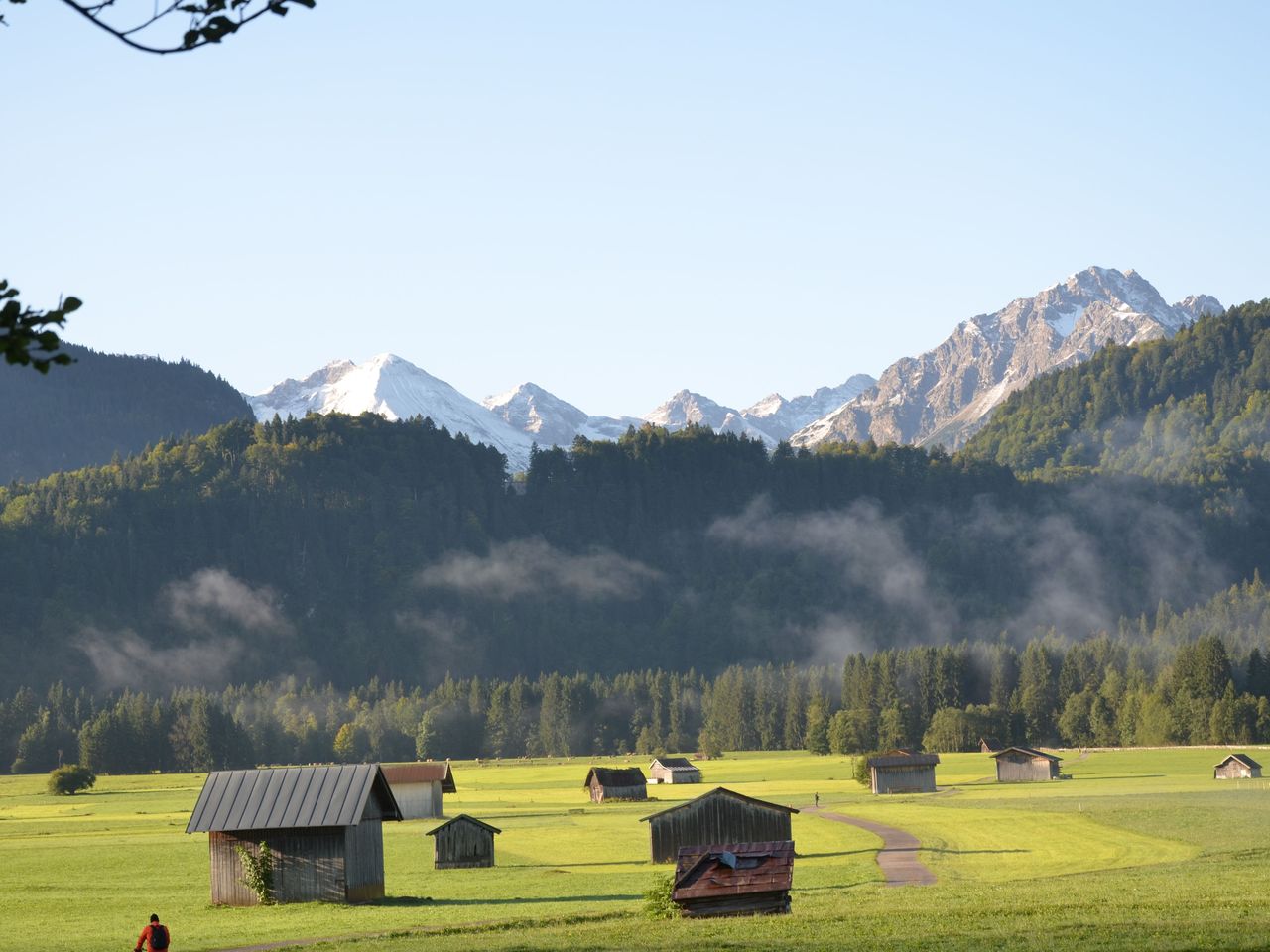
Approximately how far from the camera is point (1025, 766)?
155375 millimetres

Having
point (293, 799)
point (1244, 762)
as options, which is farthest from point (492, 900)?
point (1244, 762)

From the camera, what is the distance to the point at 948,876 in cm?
6294

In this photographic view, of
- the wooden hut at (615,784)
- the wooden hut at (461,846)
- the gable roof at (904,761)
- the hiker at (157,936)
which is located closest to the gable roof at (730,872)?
the hiker at (157,936)

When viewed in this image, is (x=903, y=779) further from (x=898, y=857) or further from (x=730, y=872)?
(x=730, y=872)

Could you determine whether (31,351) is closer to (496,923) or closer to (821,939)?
(821,939)

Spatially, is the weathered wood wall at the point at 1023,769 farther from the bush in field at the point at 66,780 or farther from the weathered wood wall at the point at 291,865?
the weathered wood wall at the point at 291,865

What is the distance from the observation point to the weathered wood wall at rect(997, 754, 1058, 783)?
15200cm

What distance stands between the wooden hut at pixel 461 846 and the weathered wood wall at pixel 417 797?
43.2 m

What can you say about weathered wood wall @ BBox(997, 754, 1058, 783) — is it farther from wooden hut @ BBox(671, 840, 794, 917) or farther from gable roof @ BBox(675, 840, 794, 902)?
wooden hut @ BBox(671, 840, 794, 917)

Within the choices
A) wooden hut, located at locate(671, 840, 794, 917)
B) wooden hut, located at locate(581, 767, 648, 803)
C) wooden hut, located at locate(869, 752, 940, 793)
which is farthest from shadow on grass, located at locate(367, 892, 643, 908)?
wooden hut, located at locate(581, 767, 648, 803)

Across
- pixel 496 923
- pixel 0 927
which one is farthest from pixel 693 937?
pixel 0 927

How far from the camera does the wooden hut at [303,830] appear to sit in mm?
59000

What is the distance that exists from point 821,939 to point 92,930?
24374 millimetres

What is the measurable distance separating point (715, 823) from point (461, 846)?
11.7 meters
